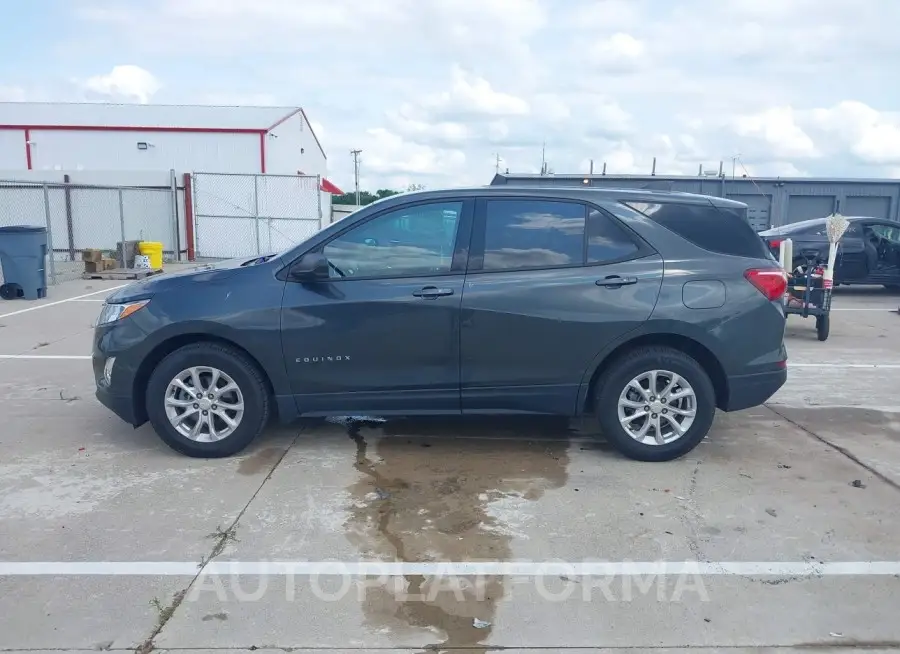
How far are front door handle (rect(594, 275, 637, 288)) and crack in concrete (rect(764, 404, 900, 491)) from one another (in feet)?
6.75

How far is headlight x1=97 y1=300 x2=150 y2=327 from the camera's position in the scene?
5148 millimetres

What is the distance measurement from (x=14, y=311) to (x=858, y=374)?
1188cm

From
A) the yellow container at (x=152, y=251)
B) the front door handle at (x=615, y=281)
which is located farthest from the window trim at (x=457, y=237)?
the yellow container at (x=152, y=251)

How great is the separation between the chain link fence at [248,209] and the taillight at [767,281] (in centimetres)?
1757

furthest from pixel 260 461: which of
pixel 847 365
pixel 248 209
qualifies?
pixel 248 209

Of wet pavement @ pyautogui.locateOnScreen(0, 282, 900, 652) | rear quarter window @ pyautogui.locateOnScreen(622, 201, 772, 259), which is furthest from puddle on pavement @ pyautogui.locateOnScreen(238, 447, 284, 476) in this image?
rear quarter window @ pyautogui.locateOnScreen(622, 201, 772, 259)

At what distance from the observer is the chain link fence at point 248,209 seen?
21.6m

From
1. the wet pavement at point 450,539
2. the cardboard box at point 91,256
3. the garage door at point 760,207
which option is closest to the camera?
the wet pavement at point 450,539

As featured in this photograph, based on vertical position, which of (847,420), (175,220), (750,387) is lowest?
(847,420)

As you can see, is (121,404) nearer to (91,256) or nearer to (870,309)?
(870,309)

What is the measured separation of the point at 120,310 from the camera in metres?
5.20

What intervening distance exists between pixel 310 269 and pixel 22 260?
10.3 m

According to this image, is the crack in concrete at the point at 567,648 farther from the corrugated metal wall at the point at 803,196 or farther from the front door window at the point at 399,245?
the corrugated metal wall at the point at 803,196

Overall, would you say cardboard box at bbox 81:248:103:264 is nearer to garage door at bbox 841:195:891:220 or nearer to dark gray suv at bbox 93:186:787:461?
dark gray suv at bbox 93:186:787:461
